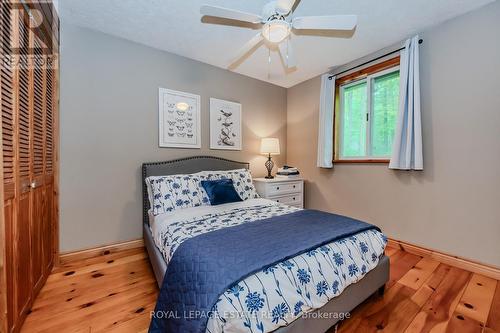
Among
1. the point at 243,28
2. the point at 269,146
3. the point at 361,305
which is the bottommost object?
the point at 361,305

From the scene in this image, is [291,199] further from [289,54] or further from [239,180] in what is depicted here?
[289,54]

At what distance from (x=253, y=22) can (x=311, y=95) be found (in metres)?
2.11

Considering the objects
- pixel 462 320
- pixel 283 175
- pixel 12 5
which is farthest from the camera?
pixel 283 175

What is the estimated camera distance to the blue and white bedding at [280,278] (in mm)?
873

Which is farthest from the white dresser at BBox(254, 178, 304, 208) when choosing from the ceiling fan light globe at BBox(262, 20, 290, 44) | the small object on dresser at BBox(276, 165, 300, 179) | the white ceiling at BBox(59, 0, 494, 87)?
the ceiling fan light globe at BBox(262, 20, 290, 44)

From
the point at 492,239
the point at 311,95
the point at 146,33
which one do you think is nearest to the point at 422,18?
the point at 311,95

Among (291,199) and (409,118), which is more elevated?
(409,118)

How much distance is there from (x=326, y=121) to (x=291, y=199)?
1290mm

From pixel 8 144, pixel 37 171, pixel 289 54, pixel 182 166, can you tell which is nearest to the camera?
pixel 8 144

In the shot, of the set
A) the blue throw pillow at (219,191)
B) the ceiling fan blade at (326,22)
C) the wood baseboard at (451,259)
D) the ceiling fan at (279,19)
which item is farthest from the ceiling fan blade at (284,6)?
the wood baseboard at (451,259)

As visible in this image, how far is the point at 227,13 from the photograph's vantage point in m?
1.45

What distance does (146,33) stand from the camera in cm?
225

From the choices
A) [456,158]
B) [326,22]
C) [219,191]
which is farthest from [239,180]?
[456,158]

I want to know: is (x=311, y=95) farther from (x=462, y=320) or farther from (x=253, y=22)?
(x=462, y=320)
